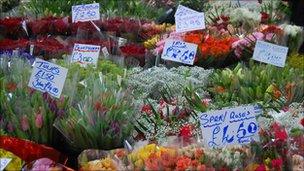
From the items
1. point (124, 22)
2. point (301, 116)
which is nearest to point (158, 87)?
point (301, 116)

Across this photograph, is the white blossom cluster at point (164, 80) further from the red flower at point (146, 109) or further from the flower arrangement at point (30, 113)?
the flower arrangement at point (30, 113)

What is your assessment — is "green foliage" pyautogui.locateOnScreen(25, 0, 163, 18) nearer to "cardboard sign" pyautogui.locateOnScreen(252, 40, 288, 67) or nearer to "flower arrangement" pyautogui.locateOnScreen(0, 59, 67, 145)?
"cardboard sign" pyautogui.locateOnScreen(252, 40, 288, 67)

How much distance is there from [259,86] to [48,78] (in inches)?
57.8

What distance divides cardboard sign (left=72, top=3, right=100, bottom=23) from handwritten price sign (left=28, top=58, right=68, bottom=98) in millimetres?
2757

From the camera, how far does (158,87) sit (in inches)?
164

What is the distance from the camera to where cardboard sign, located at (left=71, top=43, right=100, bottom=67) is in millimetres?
4594

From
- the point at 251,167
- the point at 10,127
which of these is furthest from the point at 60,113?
the point at 251,167

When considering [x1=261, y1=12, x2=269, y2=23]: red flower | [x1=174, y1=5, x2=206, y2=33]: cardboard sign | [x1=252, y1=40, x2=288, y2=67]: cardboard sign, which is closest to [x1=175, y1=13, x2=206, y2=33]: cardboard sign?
[x1=174, y1=5, x2=206, y2=33]: cardboard sign

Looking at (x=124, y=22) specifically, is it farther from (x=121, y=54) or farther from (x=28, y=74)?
(x=28, y=74)

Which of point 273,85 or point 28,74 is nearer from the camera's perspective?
point 28,74

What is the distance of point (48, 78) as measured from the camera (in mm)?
3264

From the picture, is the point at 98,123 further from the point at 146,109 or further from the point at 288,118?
the point at 288,118

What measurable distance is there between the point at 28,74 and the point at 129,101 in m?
0.69

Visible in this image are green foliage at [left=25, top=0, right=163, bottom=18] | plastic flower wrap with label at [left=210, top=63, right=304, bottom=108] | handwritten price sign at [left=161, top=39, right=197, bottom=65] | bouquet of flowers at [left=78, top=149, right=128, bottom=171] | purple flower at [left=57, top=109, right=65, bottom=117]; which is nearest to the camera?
bouquet of flowers at [left=78, top=149, right=128, bottom=171]
